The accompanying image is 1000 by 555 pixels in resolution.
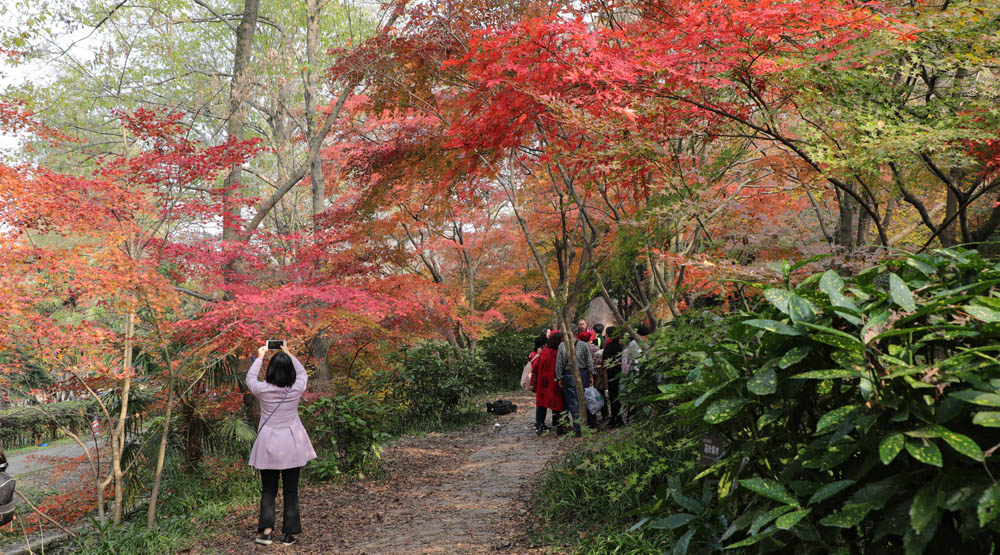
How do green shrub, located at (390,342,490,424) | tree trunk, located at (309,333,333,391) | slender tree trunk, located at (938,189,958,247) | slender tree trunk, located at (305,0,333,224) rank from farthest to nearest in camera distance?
green shrub, located at (390,342,490,424) < tree trunk, located at (309,333,333,391) < slender tree trunk, located at (305,0,333,224) < slender tree trunk, located at (938,189,958,247)

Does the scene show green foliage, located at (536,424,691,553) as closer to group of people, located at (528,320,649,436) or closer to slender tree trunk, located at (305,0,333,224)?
group of people, located at (528,320,649,436)

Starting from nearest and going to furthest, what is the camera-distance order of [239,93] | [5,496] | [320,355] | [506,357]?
[5,496]
[239,93]
[320,355]
[506,357]

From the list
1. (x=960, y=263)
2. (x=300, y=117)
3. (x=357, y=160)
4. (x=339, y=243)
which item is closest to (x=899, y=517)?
(x=960, y=263)

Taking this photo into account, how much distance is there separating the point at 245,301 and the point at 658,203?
14.1 feet

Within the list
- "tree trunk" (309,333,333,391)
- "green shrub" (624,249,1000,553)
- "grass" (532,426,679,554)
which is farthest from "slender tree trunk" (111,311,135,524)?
"green shrub" (624,249,1000,553)

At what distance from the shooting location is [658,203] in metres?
5.10

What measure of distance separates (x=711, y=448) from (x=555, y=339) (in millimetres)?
5622

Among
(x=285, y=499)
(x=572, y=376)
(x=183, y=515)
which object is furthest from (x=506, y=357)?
(x=285, y=499)

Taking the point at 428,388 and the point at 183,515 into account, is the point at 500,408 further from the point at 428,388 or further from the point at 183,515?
the point at 183,515

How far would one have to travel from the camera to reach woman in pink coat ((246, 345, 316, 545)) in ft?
15.5

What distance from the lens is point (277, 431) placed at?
4758mm

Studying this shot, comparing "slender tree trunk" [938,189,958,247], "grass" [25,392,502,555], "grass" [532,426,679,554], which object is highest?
"slender tree trunk" [938,189,958,247]

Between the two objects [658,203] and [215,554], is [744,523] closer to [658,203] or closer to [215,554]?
[658,203]

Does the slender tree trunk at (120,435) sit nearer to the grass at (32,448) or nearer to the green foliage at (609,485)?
the green foliage at (609,485)
